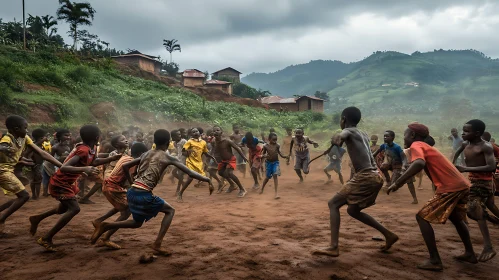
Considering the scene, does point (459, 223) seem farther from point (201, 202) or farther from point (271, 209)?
point (201, 202)

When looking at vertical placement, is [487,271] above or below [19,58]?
below

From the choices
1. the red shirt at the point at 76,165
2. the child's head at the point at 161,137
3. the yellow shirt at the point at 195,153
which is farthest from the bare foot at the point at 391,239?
the yellow shirt at the point at 195,153

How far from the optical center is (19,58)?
28281mm

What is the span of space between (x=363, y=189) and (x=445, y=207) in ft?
2.97

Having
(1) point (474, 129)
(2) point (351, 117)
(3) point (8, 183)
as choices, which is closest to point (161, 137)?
(2) point (351, 117)

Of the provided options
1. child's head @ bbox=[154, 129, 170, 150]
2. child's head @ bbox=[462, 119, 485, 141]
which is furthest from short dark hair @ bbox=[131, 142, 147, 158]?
child's head @ bbox=[462, 119, 485, 141]


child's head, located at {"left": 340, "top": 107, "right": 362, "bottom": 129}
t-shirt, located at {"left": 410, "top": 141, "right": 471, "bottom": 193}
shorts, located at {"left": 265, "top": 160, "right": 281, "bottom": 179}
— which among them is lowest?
shorts, located at {"left": 265, "top": 160, "right": 281, "bottom": 179}

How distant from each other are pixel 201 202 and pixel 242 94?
50.5 meters

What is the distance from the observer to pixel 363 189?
14.8ft

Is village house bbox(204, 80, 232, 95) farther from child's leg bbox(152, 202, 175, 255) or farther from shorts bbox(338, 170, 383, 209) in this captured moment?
shorts bbox(338, 170, 383, 209)

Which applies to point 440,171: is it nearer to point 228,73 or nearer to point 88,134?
point 88,134

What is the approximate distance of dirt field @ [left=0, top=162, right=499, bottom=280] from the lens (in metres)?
4.03

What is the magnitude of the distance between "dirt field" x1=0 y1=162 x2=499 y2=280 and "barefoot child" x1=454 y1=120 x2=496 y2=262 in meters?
0.60

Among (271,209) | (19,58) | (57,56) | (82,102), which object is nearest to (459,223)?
(271,209)
